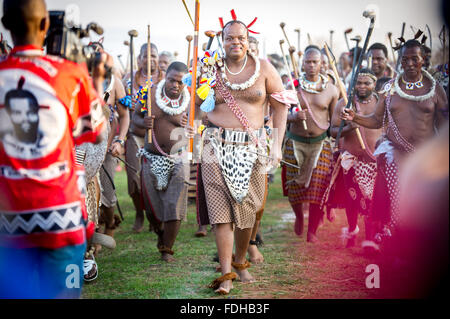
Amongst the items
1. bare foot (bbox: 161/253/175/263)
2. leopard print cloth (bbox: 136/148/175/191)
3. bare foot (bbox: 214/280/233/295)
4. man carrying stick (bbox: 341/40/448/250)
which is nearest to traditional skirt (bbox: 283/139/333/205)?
man carrying stick (bbox: 341/40/448/250)

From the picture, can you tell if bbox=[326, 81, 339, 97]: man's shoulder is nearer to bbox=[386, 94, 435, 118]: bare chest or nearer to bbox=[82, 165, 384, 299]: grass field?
bbox=[82, 165, 384, 299]: grass field

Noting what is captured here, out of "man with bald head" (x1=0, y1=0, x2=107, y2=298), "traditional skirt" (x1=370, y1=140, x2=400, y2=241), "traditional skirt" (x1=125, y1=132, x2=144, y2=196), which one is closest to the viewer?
"man with bald head" (x1=0, y1=0, x2=107, y2=298)

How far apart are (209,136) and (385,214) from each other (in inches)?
92.9

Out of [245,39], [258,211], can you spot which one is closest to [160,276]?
[258,211]

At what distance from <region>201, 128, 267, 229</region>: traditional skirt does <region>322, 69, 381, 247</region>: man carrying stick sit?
2271 mm

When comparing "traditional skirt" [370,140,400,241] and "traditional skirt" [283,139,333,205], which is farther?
"traditional skirt" [283,139,333,205]

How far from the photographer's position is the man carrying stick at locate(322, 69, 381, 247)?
725cm

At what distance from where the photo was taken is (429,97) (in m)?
5.70

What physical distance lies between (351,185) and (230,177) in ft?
8.69

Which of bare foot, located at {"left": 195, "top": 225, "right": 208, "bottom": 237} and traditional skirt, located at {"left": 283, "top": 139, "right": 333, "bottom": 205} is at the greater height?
traditional skirt, located at {"left": 283, "top": 139, "right": 333, "bottom": 205}

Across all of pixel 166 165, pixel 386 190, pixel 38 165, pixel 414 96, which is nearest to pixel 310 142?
pixel 386 190

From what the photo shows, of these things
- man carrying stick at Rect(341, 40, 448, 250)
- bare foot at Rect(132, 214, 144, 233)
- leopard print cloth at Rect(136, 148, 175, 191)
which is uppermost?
man carrying stick at Rect(341, 40, 448, 250)

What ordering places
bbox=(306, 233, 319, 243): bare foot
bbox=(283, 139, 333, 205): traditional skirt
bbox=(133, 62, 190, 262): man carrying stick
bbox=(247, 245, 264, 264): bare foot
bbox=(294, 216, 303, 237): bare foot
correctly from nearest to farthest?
bbox=(247, 245, 264, 264): bare foot, bbox=(133, 62, 190, 262): man carrying stick, bbox=(306, 233, 319, 243): bare foot, bbox=(283, 139, 333, 205): traditional skirt, bbox=(294, 216, 303, 237): bare foot
